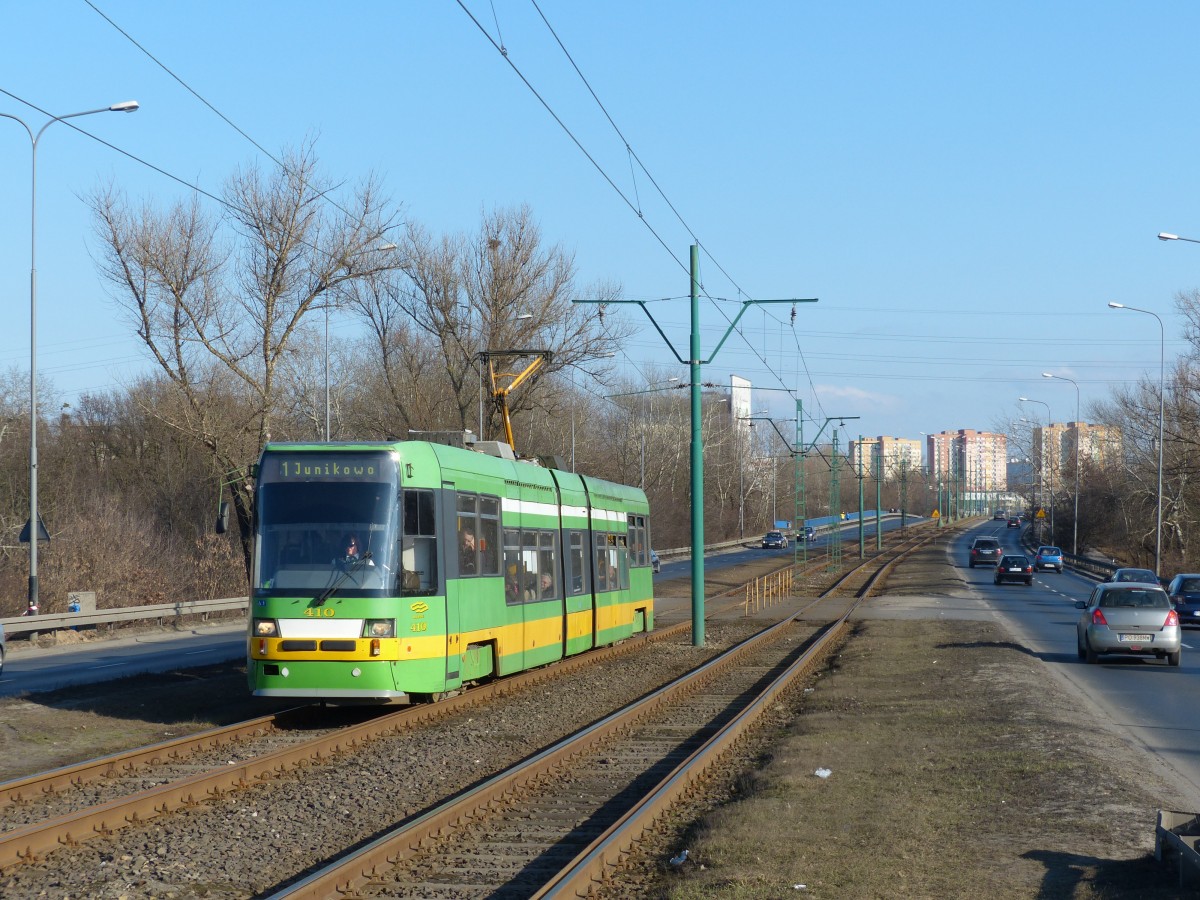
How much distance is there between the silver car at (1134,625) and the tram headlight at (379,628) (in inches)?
591

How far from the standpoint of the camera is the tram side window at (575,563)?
70.4ft

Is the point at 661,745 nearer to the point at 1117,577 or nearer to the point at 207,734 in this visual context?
the point at 207,734

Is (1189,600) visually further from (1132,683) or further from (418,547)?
(418,547)

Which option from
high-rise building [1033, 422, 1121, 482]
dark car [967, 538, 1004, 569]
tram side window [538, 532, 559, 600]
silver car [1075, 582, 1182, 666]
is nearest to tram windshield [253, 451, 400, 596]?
tram side window [538, 532, 559, 600]

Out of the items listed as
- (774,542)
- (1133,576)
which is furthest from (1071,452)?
(1133,576)

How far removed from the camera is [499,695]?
18234 mm

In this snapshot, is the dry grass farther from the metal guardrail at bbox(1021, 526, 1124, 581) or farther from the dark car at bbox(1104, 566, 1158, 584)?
the metal guardrail at bbox(1021, 526, 1124, 581)

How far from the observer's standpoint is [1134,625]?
23.9 metres

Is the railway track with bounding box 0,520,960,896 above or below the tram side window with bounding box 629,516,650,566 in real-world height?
below

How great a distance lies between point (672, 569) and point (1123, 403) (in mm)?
34480

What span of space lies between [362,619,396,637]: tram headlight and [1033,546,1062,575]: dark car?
65.6 metres

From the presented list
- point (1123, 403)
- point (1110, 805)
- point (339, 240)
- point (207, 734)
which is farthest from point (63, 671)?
point (1123, 403)

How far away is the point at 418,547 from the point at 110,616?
60.6 ft

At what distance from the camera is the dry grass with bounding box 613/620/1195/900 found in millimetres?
7609
